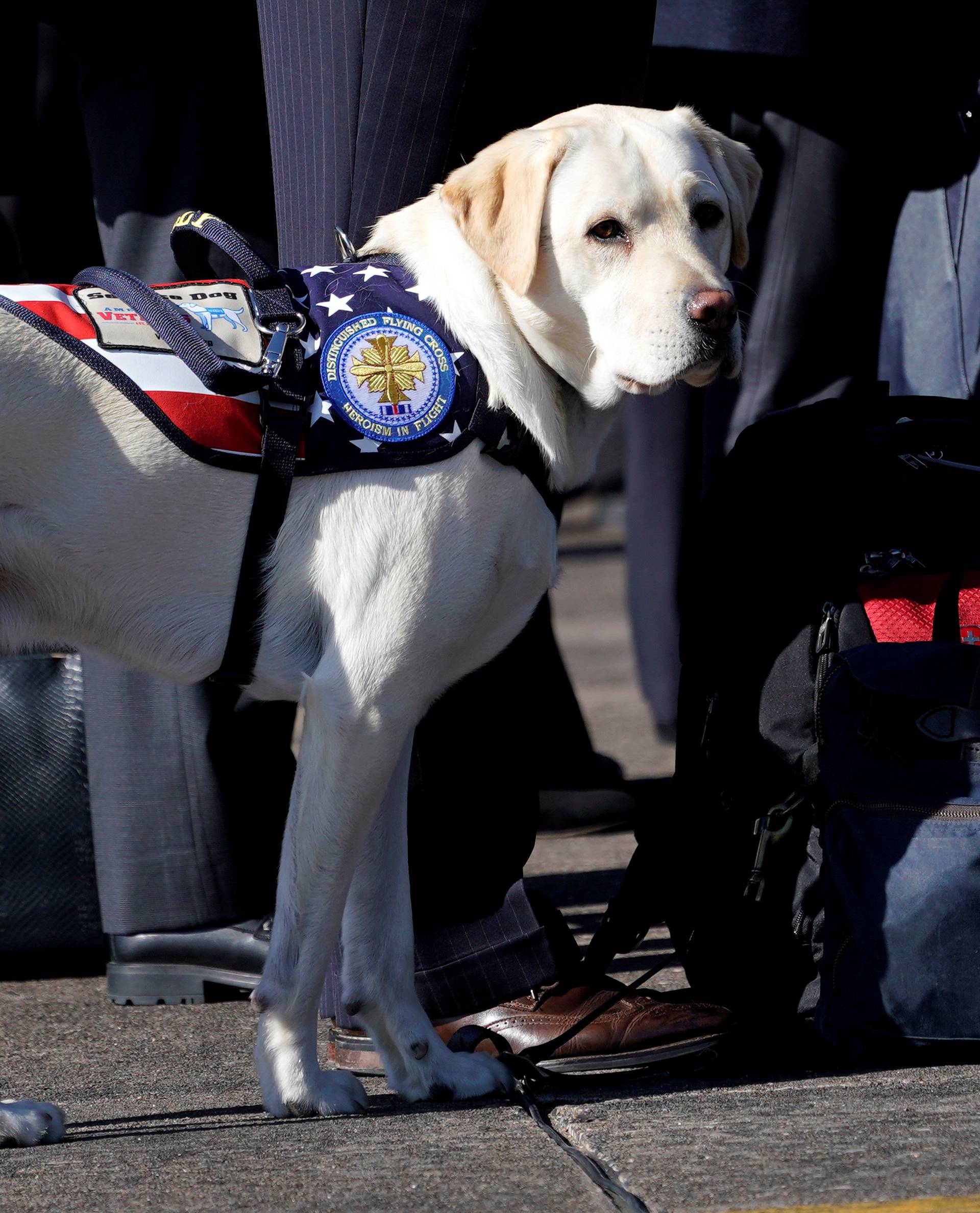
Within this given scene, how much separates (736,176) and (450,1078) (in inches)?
65.3

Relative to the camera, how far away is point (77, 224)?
12.3ft

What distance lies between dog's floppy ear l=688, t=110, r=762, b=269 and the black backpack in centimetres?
37

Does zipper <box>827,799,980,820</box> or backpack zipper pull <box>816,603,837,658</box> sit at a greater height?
backpack zipper pull <box>816,603,837,658</box>

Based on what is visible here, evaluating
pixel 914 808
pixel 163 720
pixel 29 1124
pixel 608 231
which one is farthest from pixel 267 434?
Result: pixel 914 808

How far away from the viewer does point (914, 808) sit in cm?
249

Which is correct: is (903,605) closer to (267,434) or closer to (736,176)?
(736,176)

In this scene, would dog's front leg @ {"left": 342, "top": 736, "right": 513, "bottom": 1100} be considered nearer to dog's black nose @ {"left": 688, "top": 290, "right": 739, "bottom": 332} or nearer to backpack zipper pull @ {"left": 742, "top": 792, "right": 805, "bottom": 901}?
backpack zipper pull @ {"left": 742, "top": 792, "right": 805, "bottom": 901}

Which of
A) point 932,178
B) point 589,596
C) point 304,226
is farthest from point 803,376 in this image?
point 589,596

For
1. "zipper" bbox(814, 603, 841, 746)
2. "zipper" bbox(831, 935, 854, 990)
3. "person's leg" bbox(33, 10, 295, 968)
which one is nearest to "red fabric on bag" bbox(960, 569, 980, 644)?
"zipper" bbox(814, 603, 841, 746)

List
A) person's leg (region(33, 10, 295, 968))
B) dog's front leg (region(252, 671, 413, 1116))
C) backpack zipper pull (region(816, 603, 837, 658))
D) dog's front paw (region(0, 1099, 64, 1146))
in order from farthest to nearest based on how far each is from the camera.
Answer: person's leg (region(33, 10, 295, 968)), backpack zipper pull (region(816, 603, 837, 658)), dog's front leg (region(252, 671, 413, 1116)), dog's front paw (region(0, 1099, 64, 1146))

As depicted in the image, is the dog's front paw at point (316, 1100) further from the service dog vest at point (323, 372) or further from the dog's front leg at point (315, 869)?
the service dog vest at point (323, 372)

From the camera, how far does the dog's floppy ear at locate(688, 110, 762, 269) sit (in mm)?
2682

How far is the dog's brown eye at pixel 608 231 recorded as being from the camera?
2480 millimetres

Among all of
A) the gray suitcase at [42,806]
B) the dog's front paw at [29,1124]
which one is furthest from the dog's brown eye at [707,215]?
the dog's front paw at [29,1124]
